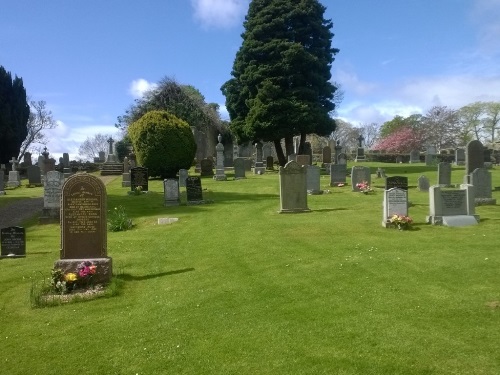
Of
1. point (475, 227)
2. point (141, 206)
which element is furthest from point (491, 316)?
point (141, 206)

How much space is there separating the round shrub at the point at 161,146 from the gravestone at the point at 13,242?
22.8m

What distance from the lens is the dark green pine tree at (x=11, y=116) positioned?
50.7 meters

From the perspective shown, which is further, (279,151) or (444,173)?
(279,151)

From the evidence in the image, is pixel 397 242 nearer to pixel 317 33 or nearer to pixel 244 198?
pixel 244 198

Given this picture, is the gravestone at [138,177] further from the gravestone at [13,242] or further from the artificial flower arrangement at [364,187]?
the gravestone at [13,242]

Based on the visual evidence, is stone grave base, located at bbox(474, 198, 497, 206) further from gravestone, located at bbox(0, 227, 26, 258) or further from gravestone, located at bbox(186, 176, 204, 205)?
gravestone, located at bbox(0, 227, 26, 258)

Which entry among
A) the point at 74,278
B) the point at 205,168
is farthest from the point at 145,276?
the point at 205,168

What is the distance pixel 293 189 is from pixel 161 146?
19.0 m

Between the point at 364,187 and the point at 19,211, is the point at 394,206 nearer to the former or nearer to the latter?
the point at 364,187

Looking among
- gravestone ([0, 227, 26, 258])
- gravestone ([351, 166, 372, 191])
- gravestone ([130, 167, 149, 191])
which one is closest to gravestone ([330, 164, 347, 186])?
gravestone ([351, 166, 372, 191])

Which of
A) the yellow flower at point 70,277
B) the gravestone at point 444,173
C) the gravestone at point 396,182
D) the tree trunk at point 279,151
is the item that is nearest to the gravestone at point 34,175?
the tree trunk at point 279,151

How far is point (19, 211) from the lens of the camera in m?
21.3

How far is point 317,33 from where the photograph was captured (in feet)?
133

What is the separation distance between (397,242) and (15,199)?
66.6ft
